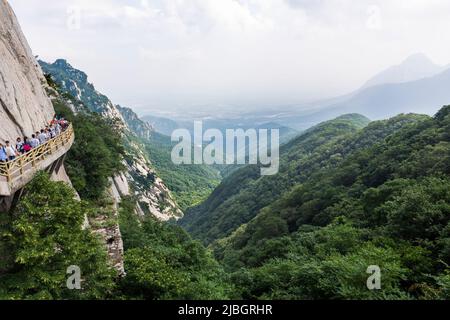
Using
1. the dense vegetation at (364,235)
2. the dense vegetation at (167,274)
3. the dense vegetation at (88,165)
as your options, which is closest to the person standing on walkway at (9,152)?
the dense vegetation at (167,274)

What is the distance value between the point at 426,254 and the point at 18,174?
868 inches

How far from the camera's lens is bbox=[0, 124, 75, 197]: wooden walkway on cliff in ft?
47.0

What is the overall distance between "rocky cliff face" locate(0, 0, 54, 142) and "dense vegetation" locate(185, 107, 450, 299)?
57.9ft

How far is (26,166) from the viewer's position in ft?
55.7

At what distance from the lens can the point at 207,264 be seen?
2792cm

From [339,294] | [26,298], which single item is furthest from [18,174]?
[339,294]

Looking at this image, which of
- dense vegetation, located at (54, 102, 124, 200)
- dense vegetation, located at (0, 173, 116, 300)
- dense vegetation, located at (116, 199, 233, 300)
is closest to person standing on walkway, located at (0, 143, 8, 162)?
dense vegetation, located at (0, 173, 116, 300)

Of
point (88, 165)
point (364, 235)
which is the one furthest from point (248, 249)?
point (88, 165)

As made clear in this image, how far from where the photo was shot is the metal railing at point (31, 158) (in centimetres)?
1462

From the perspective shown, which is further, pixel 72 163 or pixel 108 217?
pixel 72 163

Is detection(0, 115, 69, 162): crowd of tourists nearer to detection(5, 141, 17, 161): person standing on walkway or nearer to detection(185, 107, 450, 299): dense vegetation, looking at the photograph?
detection(5, 141, 17, 161): person standing on walkway

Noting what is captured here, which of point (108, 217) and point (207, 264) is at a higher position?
point (108, 217)

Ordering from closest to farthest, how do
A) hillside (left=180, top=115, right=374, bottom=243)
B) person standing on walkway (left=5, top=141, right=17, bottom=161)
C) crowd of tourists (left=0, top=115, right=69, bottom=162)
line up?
crowd of tourists (left=0, top=115, right=69, bottom=162), person standing on walkway (left=5, top=141, right=17, bottom=161), hillside (left=180, top=115, right=374, bottom=243)

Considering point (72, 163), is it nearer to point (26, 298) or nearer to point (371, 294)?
point (26, 298)
